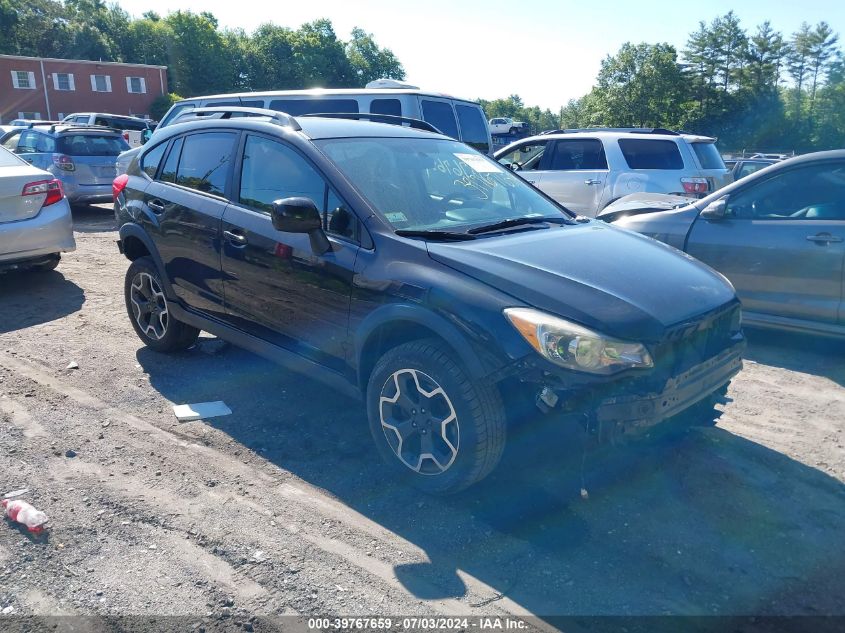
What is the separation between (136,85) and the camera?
59.2m

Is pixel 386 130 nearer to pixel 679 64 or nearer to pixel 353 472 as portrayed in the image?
pixel 353 472

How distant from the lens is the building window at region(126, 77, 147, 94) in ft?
192

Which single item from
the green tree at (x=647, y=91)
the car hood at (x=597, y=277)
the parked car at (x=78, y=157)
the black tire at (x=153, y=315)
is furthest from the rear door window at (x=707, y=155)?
the green tree at (x=647, y=91)

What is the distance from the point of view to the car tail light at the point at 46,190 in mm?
7152

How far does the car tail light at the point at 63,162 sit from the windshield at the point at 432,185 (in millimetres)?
10829

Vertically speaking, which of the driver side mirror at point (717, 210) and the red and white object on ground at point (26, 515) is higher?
the driver side mirror at point (717, 210)

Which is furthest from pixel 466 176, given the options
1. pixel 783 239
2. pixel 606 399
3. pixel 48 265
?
pixel 48 265

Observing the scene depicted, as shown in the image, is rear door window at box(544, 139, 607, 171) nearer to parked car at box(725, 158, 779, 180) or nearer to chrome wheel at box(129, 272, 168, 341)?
chrome wheel at box(129, 272, 168, 341)

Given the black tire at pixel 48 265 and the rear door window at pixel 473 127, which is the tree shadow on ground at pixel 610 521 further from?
the rear door window at pixel 473 127

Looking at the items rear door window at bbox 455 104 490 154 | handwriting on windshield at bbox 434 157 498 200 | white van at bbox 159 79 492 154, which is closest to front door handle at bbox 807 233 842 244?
handwriting on windshield at bbox 434 157 498 200

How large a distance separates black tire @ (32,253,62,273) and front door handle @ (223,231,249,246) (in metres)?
4.53

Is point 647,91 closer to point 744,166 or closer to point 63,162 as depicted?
point 744,166

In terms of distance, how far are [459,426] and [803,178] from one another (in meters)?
4.20

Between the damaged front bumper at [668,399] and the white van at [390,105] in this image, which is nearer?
the damaged front bumper at [668,399]
